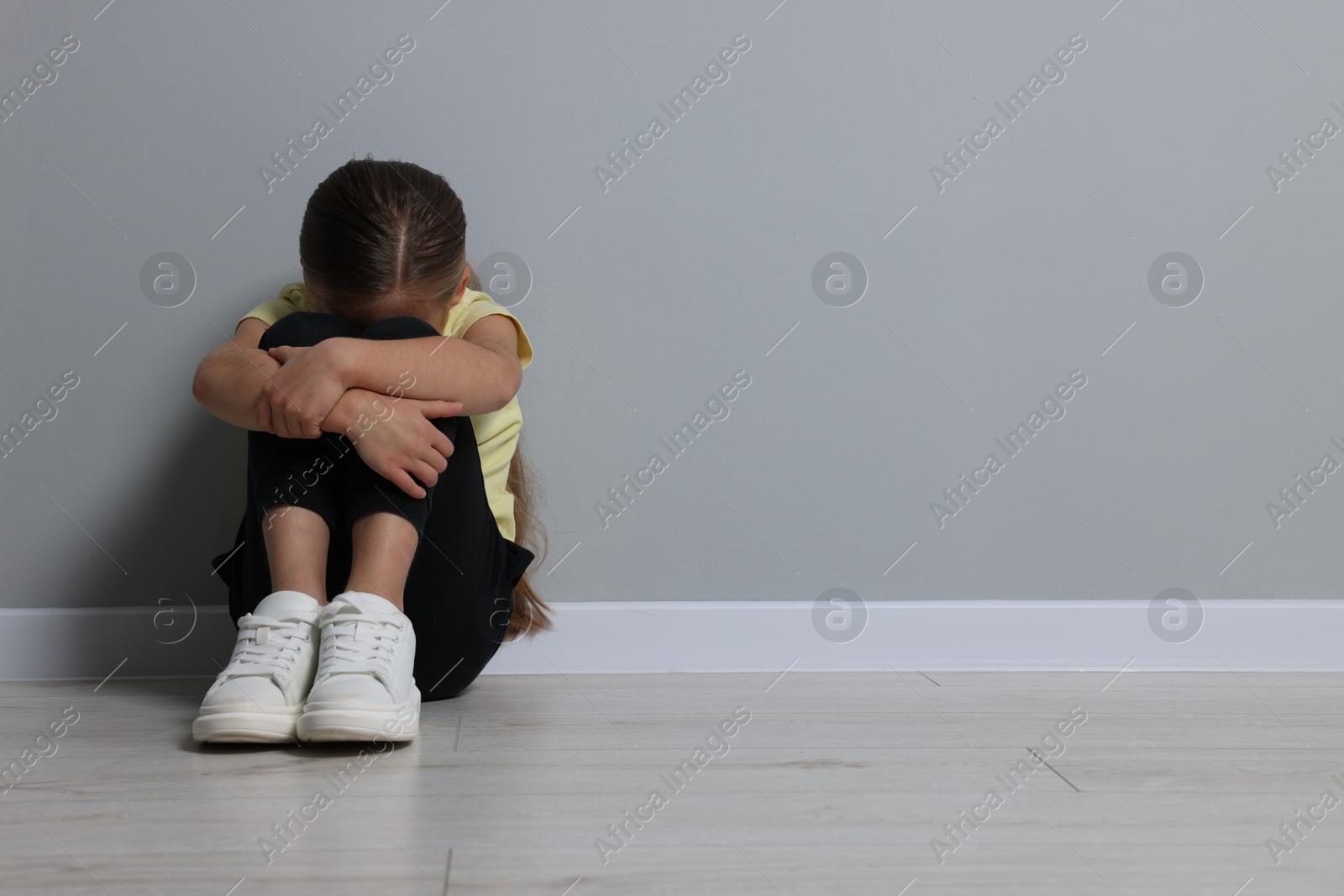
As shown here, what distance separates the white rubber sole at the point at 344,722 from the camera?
0.77 meters

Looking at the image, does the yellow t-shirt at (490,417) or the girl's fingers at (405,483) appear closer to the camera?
the girl's fingers at (405,483)

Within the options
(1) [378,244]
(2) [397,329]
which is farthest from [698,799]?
(1) [378,244]

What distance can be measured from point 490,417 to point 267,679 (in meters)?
0.39

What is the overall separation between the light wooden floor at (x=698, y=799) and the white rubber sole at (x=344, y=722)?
0.02 meters

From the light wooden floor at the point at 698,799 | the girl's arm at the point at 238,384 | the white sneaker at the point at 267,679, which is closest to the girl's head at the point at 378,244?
the girl's arm at the point at 238,384

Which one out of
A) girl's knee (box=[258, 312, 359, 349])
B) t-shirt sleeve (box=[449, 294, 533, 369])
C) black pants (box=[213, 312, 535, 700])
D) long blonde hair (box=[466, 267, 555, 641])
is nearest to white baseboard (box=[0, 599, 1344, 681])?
long blonde hair (box=[466, 267, 555, 641])

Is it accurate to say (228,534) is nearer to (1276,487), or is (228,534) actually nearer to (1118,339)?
(1118,339)

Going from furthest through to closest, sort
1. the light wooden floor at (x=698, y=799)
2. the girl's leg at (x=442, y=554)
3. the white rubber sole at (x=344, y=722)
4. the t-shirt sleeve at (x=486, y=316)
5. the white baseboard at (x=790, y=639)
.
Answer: the white baseboard at (x=790, y=639) → the t-shirt sleeve at (x=486, y=316) → the girl's leg at (x=442, y=554) → the white rubber sole at (x=344, y=722) → the light wooden floor at (x=698, y=799)

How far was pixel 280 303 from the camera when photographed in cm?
109

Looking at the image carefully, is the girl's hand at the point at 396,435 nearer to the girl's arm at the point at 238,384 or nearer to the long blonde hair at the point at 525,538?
the girl's arm at the point at 238,384

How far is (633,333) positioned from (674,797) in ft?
2.15

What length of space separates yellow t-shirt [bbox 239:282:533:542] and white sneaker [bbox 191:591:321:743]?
11.1 inches

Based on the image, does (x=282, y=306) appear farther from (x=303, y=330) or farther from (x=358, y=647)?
(x=358, y=647)

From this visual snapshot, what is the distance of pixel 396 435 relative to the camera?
2.85 feet
